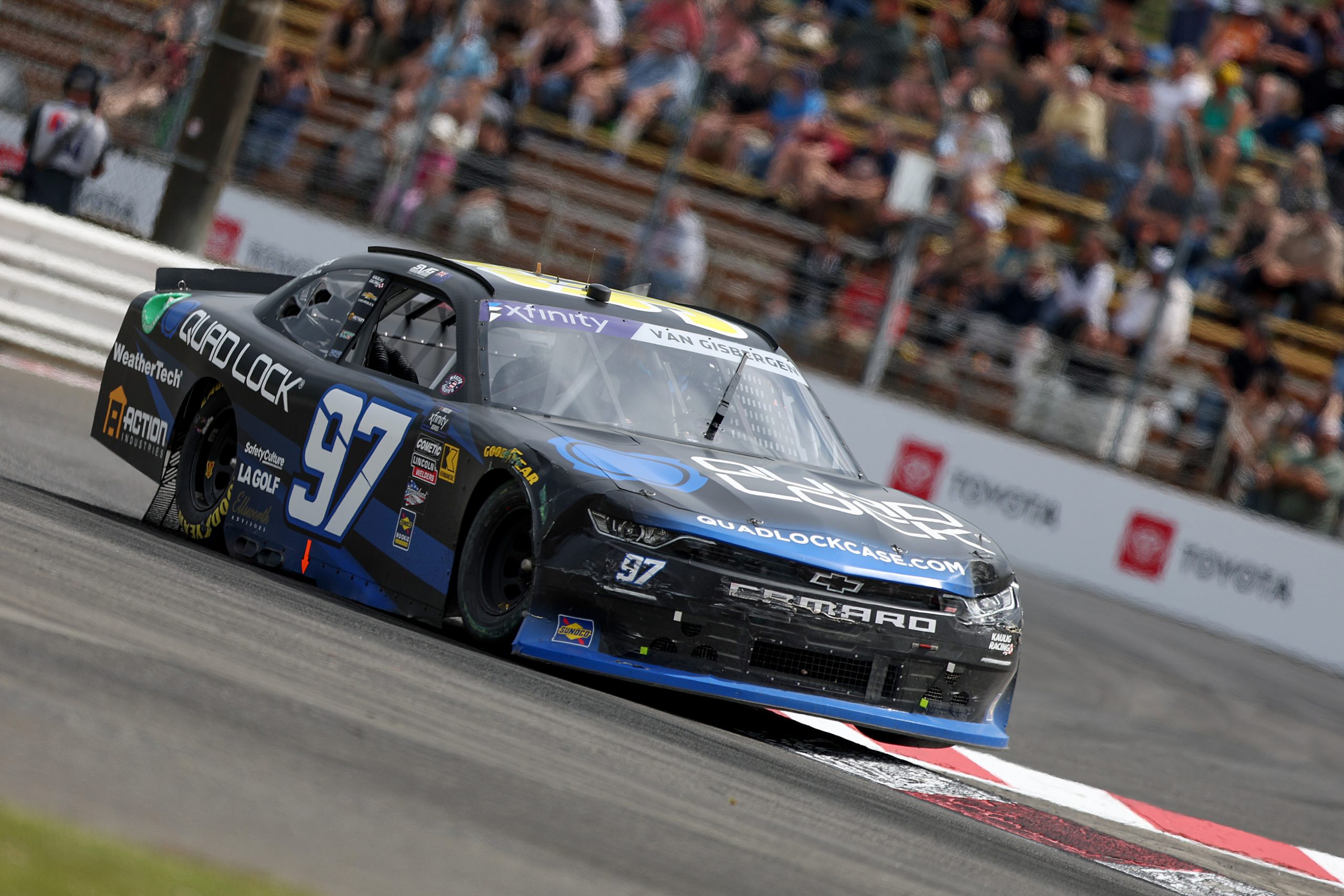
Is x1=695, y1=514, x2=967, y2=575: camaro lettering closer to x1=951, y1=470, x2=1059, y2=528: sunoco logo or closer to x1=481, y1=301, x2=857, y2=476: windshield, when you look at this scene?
x1=481, y1=301, x2=857, y2=476: windshield

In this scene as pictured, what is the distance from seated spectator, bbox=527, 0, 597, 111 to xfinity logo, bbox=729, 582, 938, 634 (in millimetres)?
12881

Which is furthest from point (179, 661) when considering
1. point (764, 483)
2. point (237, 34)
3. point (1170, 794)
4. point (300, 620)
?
point (237, 34)

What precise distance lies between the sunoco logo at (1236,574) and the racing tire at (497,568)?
978 cm

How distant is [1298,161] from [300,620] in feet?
41.4

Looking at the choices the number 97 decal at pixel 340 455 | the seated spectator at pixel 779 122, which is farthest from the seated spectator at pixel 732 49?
the number 97 decal at pixel 340 455

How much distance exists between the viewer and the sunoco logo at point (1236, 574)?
14.7 metres

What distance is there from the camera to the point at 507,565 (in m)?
6.39

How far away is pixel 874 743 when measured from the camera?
715 centimetres

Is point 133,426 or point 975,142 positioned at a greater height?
point 975,142

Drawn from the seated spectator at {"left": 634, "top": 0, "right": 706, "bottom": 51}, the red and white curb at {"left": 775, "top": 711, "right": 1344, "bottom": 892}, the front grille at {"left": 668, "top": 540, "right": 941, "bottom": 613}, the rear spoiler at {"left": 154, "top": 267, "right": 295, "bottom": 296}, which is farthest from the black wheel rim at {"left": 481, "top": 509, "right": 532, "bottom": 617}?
the seated spectator at {"left": 634, "top": 0, "right": 706, "bottom": 51}

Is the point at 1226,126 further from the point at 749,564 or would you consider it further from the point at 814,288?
the point at 749,564

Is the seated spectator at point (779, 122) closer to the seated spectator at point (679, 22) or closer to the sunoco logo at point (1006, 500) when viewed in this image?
the seated spectator at point (679, 22)

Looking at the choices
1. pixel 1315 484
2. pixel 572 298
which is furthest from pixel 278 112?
pixel 572 298

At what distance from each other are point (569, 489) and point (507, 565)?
0.44 metres
